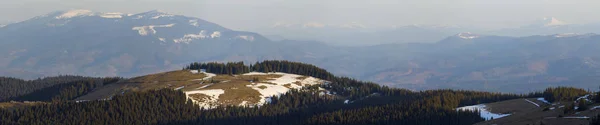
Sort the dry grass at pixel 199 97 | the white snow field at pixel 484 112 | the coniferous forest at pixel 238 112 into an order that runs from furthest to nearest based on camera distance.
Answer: the dry grass at pixel 199 97 → the coniferous forest at pixel 238 112 → the white snow field at pixel 484 112

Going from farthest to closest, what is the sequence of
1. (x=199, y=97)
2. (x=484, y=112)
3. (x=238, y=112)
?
1. (x=199, y=97)
2. (x=238, y=112)
3. (x=484, y=112)

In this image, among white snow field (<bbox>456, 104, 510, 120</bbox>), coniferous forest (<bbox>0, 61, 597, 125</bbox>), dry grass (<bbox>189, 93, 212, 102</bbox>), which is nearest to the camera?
white snow field (<bbox>456, 104, 510, 120</bbox>)

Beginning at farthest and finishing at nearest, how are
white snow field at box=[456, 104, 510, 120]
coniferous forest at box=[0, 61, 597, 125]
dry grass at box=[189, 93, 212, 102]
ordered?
dry grass at box=[189, 93, 212, 102]
coniferous forest at box=[0, 61, 597, 125]
white snow field at box=[456, 104, 510, 120]

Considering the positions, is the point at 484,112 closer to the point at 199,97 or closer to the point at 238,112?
the point at 238,112

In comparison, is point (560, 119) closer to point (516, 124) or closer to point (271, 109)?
point (516, 124)

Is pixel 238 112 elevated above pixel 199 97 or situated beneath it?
situated beneath

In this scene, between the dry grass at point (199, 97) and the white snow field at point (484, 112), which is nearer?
the white snow field at point (484, 112)

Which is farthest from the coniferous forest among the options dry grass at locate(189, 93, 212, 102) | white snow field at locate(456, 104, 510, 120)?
dry grass at locate(189, 93, 212, 102)

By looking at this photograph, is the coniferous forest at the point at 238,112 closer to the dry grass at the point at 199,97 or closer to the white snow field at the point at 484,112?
the white snow field at the point at 484,112

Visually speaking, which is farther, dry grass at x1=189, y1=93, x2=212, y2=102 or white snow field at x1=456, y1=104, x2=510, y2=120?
dry grass at x1=189, y1=93, x2=212, y2=102

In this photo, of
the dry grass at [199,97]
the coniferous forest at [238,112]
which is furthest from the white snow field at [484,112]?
the dry grass at [199,97]

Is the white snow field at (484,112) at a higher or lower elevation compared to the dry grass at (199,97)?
lower

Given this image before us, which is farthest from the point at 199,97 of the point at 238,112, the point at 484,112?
the point at 484,112

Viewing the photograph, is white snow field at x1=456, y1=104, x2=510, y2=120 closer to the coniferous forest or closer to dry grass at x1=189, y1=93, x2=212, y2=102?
the coniferous forest
